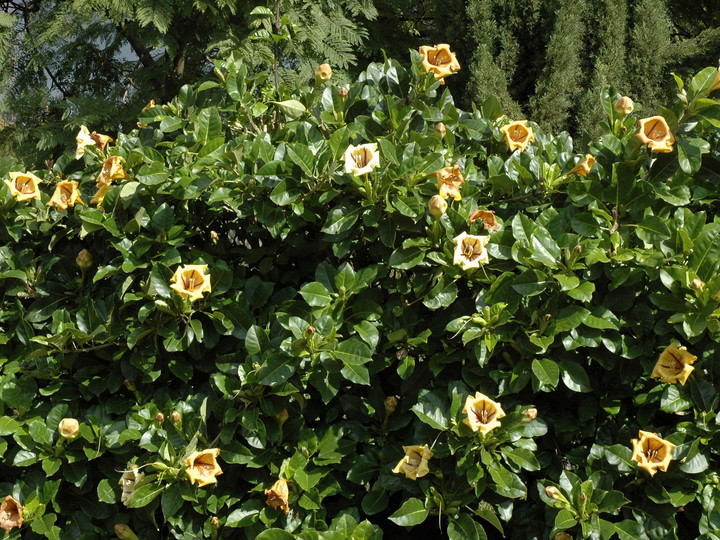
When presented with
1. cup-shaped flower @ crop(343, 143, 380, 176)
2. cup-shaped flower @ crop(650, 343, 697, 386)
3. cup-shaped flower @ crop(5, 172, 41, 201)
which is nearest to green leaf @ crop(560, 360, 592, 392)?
cup-shaped flower @ crop(650, 343, 697, 386)

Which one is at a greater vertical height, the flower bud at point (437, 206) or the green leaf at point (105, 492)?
the flower bud at point (437, 206)

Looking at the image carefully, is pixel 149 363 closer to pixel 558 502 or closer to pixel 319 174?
pixel 319 174

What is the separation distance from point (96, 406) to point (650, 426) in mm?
1340

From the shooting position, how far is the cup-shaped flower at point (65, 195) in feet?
6.32

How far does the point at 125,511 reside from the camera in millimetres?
1820

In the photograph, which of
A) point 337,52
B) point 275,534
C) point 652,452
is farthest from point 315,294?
point 337,52

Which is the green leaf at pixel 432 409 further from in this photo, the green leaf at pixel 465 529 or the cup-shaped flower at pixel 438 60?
the cup-shaped flower at pixel 438 60

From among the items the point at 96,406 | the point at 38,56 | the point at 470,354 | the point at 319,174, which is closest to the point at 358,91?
the point at 319,174

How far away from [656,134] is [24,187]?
162 centimetres

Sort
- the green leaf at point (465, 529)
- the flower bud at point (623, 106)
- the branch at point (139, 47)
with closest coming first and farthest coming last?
1. the green leaf at point (465, 529)
2. the flower bud at point (623, 106)
3. the branch at point (139, 47)

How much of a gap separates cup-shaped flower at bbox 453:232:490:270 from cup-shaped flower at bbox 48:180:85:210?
3.40 feet

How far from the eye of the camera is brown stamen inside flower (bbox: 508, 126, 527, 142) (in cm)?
198

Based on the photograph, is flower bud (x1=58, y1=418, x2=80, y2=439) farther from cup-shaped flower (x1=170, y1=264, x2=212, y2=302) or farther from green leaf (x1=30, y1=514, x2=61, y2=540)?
cup-shaped flower (x1=170, y1=264, x2=212, y2=302)

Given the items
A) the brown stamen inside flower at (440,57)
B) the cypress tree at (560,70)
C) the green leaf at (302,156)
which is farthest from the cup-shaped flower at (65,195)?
the cypress tree at (560,70)
